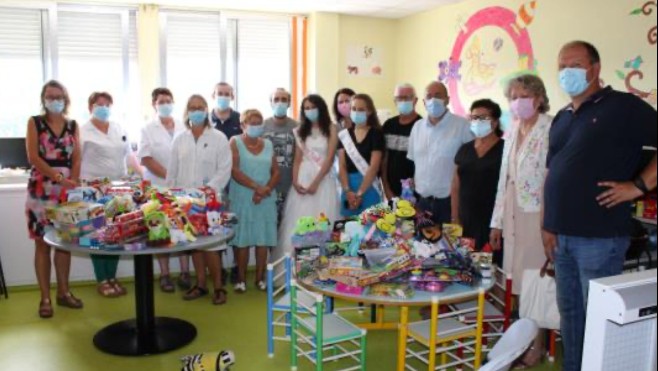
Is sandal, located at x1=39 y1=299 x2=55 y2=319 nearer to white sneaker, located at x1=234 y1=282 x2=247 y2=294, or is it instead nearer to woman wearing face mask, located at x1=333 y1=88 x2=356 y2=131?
white sneaker, located at x1=234 y1=282 x2=247 y2=294

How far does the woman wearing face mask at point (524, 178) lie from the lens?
9.23 feet

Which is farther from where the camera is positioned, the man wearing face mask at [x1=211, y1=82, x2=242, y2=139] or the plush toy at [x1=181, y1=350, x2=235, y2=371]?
the man wearing face mask at [x1=211, y1=82, x2=242, y2=139]

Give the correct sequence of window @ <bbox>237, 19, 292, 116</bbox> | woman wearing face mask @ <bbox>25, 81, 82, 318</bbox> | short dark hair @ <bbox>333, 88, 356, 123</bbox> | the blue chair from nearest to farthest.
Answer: the blue chair, woman wearing face mask @ <bbox>25, 81, 82, 318</bbox>, short dark hair @ <bbox>333, 88, 356, 123</bbox>, window @ <bbox>237, 19, 292, 116</bbox>

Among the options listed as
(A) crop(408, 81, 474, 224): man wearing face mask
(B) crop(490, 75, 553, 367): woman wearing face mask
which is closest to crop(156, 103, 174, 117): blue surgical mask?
(A) crop(408, 81, 474, 224): man wearing face mask

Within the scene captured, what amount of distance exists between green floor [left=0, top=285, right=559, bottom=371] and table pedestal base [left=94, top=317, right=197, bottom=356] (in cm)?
5

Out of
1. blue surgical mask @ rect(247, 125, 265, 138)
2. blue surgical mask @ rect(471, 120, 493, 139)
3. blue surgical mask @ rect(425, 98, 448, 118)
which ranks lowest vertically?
blue surgical mask @ rect(247, 125, 265, 138)

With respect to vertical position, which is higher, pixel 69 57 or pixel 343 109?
pixel 69 57

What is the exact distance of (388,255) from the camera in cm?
272

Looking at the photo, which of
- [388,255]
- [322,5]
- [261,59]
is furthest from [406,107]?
[261,59]

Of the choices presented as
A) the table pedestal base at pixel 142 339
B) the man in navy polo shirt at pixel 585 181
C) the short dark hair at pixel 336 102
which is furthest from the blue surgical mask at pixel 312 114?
the man in navy polo shirt at pixel 585 181

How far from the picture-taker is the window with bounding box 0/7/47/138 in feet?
20.1

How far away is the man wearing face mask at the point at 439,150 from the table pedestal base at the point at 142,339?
1723 millimetres

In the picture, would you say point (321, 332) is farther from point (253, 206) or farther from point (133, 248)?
point (253, 206)

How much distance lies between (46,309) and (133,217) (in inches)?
54.6
